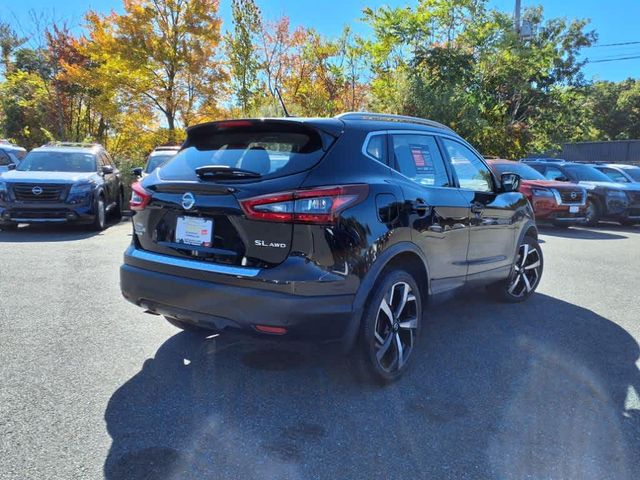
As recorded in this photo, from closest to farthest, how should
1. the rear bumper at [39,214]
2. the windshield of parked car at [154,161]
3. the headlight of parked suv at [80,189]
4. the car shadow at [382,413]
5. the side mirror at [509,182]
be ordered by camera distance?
the car shadow at [382,413]
the side mirror at [509,182]
the rear bumper at [39,214]
the headlight of parked suv at [80,189]
the windshield of parked car at [154,161]

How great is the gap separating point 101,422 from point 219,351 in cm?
120

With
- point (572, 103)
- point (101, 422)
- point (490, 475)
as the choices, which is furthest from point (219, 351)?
point (572, 103)

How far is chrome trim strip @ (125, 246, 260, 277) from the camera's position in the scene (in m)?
3.08

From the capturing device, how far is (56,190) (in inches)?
381

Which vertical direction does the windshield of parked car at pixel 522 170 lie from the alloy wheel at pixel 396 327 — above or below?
above

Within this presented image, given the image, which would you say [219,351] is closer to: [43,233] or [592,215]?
[43,233]

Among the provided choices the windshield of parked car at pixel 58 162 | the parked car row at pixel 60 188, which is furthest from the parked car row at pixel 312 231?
the windshield of parked car at pixel 58 162

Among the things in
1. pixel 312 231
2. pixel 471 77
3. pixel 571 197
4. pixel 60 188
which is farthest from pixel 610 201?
pixel 312 231

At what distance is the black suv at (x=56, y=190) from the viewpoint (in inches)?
377

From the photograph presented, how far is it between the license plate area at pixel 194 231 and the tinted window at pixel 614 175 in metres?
14.4

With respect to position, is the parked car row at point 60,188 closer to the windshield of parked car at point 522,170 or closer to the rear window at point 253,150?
the rear window at point 253,150

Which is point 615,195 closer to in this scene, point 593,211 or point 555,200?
point 593,211

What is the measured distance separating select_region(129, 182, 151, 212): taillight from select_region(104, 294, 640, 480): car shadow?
113 centimetres

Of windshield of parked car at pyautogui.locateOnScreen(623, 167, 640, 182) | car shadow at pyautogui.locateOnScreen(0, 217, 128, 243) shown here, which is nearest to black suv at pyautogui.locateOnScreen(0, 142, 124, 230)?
car shadow at pyautogui.locateOnScreen(0, 217, 128, 243)
